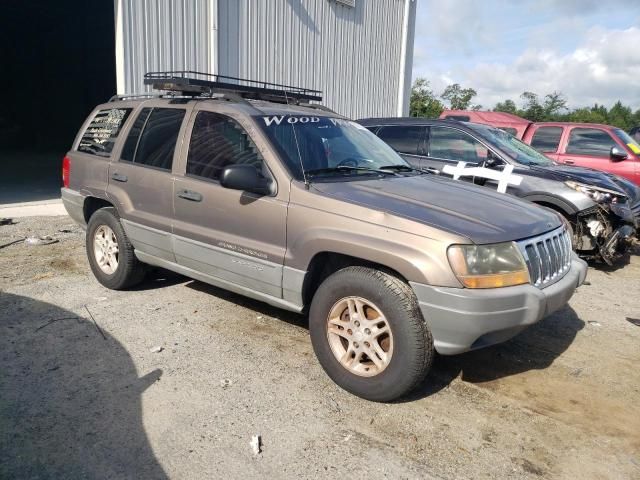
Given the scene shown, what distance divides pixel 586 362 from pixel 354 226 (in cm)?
222

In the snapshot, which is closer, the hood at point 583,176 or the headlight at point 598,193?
the headlight at point 598,193

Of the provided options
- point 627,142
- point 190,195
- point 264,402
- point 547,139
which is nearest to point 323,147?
point 190,195

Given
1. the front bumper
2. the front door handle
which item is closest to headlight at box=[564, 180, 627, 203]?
the front bumper

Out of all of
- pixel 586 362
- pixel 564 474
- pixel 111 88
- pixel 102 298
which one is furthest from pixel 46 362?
pixel 111 88

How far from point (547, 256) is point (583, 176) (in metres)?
3.89

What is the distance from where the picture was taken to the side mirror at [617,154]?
29.6 ft

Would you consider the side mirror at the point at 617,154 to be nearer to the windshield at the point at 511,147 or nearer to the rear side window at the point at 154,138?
the windshield at the point at 511,147

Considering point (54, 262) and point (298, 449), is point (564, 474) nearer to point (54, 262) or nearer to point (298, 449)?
point (298, 449)

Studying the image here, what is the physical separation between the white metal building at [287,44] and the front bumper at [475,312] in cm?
707

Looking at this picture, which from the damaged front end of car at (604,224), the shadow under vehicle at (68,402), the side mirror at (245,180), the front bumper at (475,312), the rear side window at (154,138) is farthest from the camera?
the damaged front end of car at (604,224)

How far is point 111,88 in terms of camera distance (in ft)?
76.7

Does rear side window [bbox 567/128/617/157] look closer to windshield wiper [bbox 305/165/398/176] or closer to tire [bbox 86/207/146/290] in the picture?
windshield wiper [bbox 305/165/398/176]

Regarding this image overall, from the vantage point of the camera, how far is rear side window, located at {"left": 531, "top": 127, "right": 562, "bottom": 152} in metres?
9.81

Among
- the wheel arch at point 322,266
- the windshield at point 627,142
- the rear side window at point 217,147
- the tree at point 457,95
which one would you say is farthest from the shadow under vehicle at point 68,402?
the tree at point 457,95
